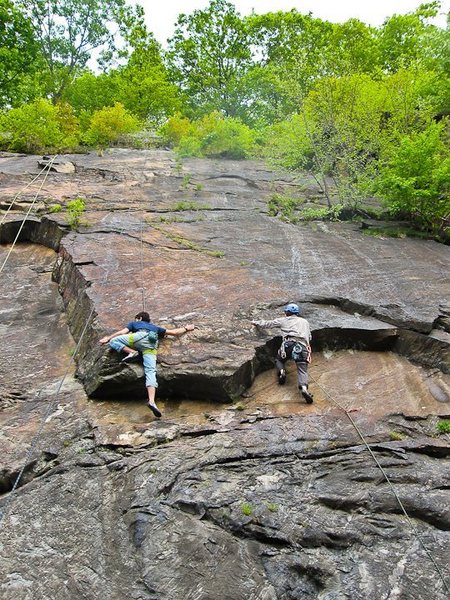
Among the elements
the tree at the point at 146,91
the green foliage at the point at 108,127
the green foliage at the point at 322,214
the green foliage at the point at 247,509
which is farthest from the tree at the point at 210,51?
the green foliage at the point at 247,509

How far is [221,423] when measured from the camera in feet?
24.9

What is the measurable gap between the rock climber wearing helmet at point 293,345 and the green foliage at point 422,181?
853 centimetres

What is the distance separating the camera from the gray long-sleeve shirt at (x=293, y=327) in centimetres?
841

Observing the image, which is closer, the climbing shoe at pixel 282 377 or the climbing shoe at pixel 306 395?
the climbing shoe at pixel 306 395

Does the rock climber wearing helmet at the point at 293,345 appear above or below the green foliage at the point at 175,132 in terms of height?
below

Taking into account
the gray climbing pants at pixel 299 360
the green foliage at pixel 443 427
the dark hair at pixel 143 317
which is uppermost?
the dark hair at pixel 143 317

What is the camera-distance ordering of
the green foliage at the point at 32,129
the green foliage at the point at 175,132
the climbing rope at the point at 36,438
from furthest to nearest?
the green foliage at the point at 175,132 < the green foliage at the point at 32,129 < the climbing rope at the point at 36,438

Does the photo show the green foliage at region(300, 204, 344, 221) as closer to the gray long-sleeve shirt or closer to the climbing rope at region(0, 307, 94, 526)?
the gray long-sleeve shirt

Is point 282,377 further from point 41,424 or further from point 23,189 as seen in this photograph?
point 23,189

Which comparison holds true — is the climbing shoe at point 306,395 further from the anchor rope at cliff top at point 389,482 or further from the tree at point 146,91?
the tree at point 146,91

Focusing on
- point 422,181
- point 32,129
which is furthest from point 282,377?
point 32,129

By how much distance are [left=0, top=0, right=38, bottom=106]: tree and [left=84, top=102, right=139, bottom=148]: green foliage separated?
802cm

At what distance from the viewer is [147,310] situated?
963 cm

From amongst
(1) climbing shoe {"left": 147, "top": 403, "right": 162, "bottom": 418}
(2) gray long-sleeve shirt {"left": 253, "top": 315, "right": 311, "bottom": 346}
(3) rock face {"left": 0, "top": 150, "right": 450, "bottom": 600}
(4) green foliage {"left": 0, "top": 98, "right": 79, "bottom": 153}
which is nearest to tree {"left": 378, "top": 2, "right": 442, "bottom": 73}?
(4) green foliage {"left": 0, "top": 98, "right": 79, "bottom": 153}
